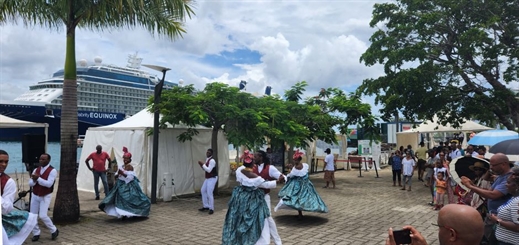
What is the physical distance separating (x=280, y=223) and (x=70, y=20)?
5754mm

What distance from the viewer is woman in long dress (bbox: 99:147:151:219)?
25.0 ft

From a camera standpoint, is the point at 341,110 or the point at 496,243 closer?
the point at 496,243

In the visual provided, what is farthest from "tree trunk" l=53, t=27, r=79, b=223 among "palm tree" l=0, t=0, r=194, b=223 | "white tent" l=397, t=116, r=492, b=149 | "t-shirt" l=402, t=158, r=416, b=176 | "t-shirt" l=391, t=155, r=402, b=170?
"white tent" l=397, t=116, r=492, b=149

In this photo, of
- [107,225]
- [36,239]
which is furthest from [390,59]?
[36,239]

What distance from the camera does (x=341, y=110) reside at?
14.3m

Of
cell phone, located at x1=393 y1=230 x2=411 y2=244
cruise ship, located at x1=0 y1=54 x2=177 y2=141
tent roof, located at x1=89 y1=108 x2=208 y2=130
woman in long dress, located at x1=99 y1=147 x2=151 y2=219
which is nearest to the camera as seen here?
cell phone, located at x1=393 y1=230 x2=411 y2=244

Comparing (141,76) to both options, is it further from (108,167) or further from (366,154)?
(108,167)

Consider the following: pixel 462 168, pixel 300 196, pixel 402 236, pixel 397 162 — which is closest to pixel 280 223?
pixel 300 196

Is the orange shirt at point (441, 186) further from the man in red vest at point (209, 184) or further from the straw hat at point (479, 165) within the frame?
the man in red vest at point (209, 184)

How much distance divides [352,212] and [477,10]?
10.3 m

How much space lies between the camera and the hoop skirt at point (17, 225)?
4.57 meters

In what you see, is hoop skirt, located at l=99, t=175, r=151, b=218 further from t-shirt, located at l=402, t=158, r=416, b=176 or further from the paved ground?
t-shirt, located at l=402, t=158, r=416, b=176

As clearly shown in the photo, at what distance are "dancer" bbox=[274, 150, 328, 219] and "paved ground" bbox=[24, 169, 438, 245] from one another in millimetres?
333

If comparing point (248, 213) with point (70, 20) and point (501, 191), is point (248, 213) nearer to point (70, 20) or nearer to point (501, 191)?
point (501, 191)
